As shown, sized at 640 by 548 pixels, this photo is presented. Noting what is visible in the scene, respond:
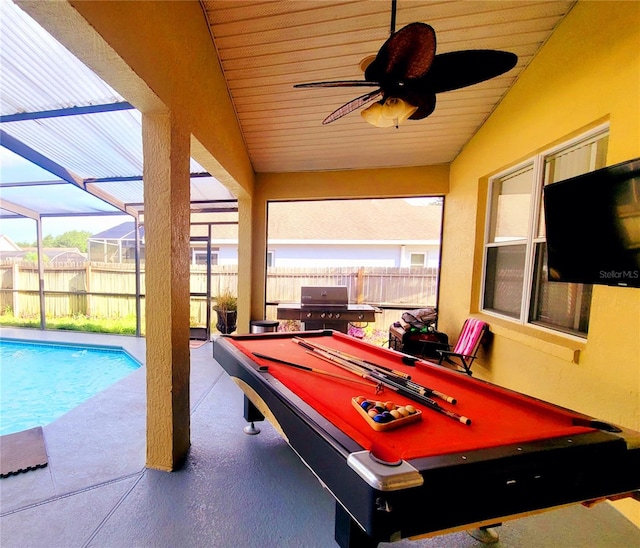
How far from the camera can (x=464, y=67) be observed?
62.1 inches

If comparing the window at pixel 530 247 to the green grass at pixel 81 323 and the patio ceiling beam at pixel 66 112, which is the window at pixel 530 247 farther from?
the green grass at pixel 81 323

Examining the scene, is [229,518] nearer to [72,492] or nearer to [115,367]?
[72,492]

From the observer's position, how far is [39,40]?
192 centimetres

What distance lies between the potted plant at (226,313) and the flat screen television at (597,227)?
14.4 ft

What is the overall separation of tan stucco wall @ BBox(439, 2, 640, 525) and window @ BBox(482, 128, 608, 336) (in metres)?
0.14

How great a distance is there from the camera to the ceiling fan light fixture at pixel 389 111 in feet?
5.75

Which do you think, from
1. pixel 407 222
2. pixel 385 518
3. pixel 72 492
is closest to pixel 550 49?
pixel 385 518

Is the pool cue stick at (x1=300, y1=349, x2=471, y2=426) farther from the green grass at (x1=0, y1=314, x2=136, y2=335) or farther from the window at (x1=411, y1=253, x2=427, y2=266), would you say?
the window at (x1=411, y1=253, x2=427, y2=266)

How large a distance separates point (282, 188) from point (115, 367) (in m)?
4.04

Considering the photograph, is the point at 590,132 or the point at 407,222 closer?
the point at 590,132

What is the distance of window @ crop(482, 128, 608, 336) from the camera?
2039 mm

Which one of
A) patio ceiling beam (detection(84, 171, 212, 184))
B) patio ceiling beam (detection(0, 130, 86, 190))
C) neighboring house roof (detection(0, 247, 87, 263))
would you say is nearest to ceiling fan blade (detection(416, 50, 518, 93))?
patio ceiling beam (detection(84, 171, 212, 184))

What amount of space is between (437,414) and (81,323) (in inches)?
288

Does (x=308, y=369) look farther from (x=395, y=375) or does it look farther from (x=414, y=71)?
(x=414, y=71)
